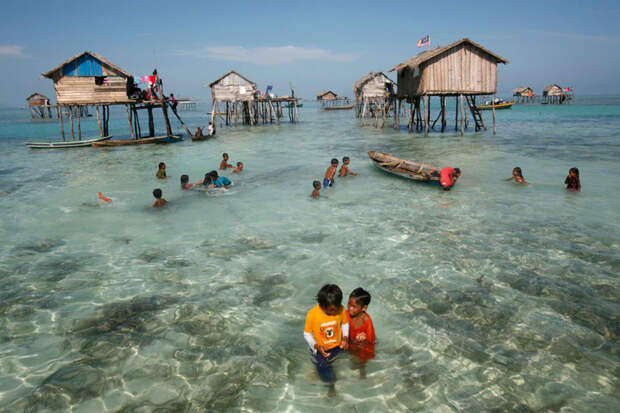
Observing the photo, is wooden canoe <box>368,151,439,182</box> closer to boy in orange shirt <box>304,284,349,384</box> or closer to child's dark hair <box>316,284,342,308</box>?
boy in orange shirt <box>304,284,349,384</box>

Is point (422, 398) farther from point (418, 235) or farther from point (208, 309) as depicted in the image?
point (418, 235)

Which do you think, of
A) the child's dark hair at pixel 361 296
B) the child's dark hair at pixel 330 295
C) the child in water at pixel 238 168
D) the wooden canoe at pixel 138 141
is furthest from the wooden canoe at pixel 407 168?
the wooden canoe at pixel 138 141

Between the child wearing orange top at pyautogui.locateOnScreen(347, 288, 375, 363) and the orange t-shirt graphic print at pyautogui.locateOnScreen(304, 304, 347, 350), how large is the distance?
17 centimetres

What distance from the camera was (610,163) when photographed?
57.6 ft

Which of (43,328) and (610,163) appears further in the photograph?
(610,163)

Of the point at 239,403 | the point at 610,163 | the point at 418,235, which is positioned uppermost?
the point at 610,163

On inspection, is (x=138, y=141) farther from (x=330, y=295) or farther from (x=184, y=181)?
(x=330, y=295)

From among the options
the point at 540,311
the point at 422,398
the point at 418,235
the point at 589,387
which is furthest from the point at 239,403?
the point at 418,235

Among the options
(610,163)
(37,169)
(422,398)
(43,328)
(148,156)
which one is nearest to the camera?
(422,398)

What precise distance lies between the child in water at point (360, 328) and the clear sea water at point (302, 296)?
174 mm

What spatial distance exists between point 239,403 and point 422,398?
2.14 m

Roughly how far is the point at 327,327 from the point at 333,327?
73 mm

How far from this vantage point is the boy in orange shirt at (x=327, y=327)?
3814mm

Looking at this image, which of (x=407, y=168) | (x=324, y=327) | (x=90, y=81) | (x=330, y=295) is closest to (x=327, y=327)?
(x=324, y=327)
